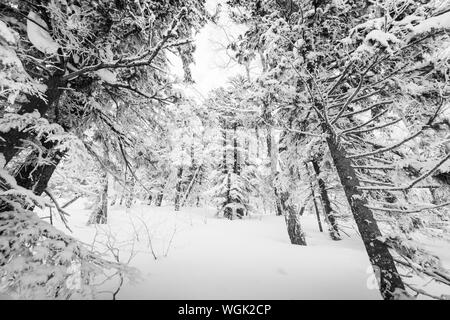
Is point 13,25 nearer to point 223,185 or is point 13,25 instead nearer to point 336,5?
point 336,5

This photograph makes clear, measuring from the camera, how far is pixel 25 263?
2.08m

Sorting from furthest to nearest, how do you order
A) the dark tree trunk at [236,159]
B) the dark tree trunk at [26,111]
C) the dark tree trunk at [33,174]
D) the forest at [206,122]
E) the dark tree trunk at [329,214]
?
the dark tree trunk at [236,159] → the dark tree trunk at [329,214] → the dark tree trunk at [33,174] → the dark tree trunk at [26,111] → the forest at [206,122]

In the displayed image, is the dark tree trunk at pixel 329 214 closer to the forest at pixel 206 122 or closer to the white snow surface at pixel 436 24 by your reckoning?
the forest at pixel 206 122

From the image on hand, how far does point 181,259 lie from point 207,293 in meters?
1.75

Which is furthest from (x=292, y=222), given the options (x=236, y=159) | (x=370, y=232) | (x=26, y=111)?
(x=236, y=159)

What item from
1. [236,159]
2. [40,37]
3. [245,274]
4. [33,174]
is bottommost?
[245,274]

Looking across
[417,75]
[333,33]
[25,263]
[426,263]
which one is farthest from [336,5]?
[25,263]

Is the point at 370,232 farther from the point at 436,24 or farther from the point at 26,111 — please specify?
the point at 26,111

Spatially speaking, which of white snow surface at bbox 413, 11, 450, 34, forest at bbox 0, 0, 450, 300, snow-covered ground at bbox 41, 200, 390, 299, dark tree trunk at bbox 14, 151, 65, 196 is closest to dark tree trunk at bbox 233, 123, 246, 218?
forest at bbox 0, 0, 450, 300

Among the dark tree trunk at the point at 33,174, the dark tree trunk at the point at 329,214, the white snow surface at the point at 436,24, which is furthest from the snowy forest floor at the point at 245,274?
the white snow surface at the point at 436,24

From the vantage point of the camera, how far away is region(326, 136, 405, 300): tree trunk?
2.89 meters

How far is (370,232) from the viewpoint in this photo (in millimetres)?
3150

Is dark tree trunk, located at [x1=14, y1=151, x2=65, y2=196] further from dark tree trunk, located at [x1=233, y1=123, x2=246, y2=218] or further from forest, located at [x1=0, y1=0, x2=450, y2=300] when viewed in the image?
dark tree trunk, located at [x1=233, y1=123, x2=246, y2=218]

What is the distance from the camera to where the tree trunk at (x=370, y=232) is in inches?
114
